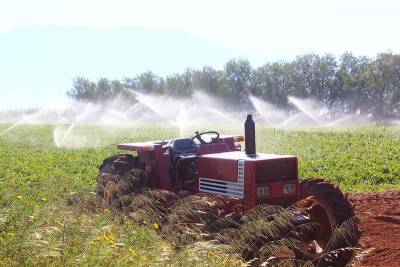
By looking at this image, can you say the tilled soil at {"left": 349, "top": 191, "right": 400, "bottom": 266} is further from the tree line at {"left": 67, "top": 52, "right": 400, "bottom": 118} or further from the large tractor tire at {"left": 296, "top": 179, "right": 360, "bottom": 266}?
the tree line at {"left": 67, "top": 52, "right": 400, "bottom": 118}

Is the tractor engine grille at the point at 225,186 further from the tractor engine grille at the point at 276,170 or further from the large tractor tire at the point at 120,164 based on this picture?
the large tractor tire at the point at 120,164

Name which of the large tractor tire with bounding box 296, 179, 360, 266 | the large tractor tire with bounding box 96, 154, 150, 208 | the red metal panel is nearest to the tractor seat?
the large tractor tire with bounding box 96, 154, 150, 208

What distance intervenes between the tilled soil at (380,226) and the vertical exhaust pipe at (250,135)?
186cm

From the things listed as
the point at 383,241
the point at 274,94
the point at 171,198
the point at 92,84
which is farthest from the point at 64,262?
the point at 92,84

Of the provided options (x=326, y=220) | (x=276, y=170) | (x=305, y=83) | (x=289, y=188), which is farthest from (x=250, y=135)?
(x=305, y=83)

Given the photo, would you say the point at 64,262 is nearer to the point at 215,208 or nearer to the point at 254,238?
the point at 254,238

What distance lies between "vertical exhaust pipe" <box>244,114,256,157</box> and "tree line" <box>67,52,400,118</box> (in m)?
56.5

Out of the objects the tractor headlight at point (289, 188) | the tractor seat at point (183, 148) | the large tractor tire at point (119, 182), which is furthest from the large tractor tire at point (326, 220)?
the large tractor tire at point (119, 182)

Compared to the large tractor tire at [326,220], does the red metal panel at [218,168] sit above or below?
above

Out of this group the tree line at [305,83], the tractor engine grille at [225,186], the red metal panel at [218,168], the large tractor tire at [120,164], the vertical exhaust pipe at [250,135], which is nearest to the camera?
the vertical exhaust pipe at [250,135]

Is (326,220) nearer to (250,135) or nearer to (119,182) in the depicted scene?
(250,135)

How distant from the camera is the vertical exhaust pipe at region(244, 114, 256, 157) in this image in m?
7.39

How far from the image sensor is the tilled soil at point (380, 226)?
25.3ft

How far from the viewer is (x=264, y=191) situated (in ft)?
25.0
